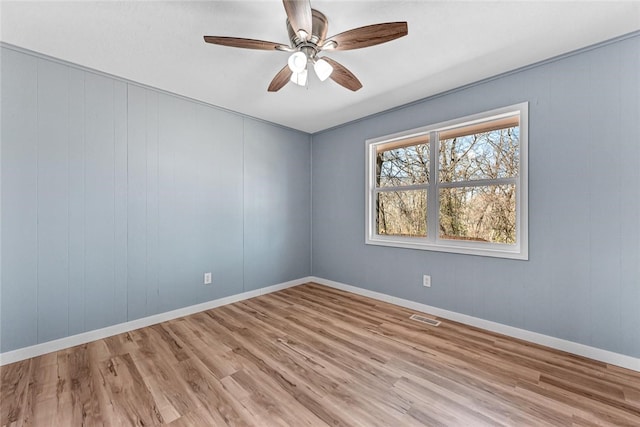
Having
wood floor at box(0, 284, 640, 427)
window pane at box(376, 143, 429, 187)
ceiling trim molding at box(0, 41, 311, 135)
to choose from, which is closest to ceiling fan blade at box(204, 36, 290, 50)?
ceiling trim molding at box(0, 41, 311, 135)

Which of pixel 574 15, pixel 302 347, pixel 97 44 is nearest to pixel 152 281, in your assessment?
pixel 302 347

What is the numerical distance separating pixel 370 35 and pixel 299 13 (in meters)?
0.46

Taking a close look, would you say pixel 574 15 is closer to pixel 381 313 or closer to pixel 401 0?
pixel 401 0

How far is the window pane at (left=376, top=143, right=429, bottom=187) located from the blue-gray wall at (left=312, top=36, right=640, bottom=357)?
453 mm

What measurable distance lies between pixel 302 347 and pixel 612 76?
3268 millimetres

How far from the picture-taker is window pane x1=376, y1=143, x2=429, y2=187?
10.6 feet

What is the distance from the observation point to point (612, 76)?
79.7 inches

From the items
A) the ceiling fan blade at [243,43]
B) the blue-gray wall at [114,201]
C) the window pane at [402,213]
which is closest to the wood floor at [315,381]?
the blue-gray wall at [114,201]

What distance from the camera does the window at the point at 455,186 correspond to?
254 centimetres

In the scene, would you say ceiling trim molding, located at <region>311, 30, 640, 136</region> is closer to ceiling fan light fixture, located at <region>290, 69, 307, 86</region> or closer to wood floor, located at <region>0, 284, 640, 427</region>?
ceiling fan light fixture, located at <region>290, 69, 307, 86</region>

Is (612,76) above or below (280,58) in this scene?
below

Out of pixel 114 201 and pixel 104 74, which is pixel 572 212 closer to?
pixel 114 201

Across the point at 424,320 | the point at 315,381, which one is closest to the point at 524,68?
the point at 424,320

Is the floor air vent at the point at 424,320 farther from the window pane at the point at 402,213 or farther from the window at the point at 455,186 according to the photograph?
the window pane at the point at 402,213
